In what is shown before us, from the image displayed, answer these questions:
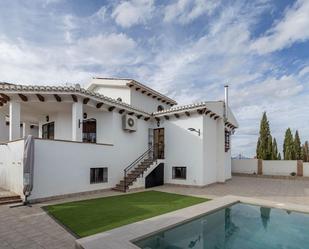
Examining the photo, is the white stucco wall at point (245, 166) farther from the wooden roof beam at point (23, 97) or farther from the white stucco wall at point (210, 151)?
the wooden roof beam at point (23, 97)

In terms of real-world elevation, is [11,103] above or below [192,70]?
below

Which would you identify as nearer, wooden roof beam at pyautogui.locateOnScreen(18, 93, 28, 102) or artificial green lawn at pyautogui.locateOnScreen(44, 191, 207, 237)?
artificial green lawn at pyautogui.locateOnScreen(44, 191, 207, 237)

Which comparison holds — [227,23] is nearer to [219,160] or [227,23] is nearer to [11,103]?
[219,160]

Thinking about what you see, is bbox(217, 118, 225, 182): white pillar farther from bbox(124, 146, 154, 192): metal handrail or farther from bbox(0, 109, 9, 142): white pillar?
bbox(0, 109, 9, 142): white pillar

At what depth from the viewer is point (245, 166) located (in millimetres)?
24250

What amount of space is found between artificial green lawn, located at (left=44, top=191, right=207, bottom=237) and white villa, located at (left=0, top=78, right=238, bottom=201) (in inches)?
77.5

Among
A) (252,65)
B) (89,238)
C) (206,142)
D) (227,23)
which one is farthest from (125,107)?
(89,238)

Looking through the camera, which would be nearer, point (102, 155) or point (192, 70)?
point (102, 155)

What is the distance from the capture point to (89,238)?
561 cm

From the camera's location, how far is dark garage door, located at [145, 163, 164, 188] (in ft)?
49.8

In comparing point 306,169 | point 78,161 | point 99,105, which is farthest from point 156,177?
point 306,169

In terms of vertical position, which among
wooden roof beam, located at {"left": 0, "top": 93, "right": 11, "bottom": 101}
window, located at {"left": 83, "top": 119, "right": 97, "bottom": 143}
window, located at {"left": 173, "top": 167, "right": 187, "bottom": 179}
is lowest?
window, located at {"left": 173, "top": 167, "right": 187, "bottom": 179}

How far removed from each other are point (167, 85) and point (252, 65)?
8.62m

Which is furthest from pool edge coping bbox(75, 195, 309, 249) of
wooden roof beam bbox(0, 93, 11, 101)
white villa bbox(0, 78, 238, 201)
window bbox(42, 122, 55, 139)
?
window bbox(42, 122, 55, 139)
